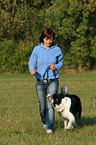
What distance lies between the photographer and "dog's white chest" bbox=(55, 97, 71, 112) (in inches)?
255

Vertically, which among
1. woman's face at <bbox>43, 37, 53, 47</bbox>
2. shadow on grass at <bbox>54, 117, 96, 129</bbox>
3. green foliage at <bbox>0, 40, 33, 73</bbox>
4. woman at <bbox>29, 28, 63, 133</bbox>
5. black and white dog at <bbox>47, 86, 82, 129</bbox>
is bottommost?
Answer: green foliage at <bbox>0, 40, 33, 73</bbox>

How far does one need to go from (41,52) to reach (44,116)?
138 cm

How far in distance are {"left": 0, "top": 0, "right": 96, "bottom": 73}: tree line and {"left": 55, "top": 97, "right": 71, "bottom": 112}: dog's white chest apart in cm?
2413

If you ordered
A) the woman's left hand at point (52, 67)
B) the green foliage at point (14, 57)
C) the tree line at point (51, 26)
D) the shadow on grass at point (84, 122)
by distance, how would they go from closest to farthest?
the woman's left hand at point (52, 67), the shadow on grass at point (84, 122), the tree line at point (51, 26), the green foliage at point (14, 57)

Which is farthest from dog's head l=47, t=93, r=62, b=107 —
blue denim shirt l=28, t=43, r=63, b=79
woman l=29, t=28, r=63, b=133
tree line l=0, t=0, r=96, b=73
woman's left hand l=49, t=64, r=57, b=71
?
tree line l=0, t=0, r=96, b=73

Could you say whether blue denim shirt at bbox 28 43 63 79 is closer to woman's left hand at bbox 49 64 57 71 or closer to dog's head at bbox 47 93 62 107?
woman's left hand at bbox 49 64 57 71

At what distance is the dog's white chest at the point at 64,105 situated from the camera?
21.2ft

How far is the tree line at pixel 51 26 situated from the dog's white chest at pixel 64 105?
79.2 ft

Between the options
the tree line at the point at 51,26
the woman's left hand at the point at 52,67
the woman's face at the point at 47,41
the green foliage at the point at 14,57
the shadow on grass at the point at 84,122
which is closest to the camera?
the woman's left hand at the point at 52,67

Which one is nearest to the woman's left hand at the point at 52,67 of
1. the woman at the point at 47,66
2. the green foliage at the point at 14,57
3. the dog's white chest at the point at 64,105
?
the woman at the point at 47,66

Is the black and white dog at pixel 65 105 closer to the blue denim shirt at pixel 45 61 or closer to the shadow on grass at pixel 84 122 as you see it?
the blue denim shirt at pixel 45 61

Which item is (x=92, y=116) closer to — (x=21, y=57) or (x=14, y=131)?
(x=14, y=131)

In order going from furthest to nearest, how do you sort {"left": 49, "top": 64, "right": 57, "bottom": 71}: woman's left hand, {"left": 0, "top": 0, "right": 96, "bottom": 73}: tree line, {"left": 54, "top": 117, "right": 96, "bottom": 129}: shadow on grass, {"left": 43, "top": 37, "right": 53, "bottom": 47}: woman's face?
{"left": 0, "top": 0, "right": 96, "bottom": 73}: tree line
{"left": 54, "top": 117, "right": 96, "bottom": 129}: shadow on grass
{"left": 43, "top": 37, "right": 53, "bottom": 47}: woman's face
{"left": 49, "top": 64, "right": 57, "bottom": 71}: woman's left hand

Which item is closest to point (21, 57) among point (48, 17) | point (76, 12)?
point (48, 17)
